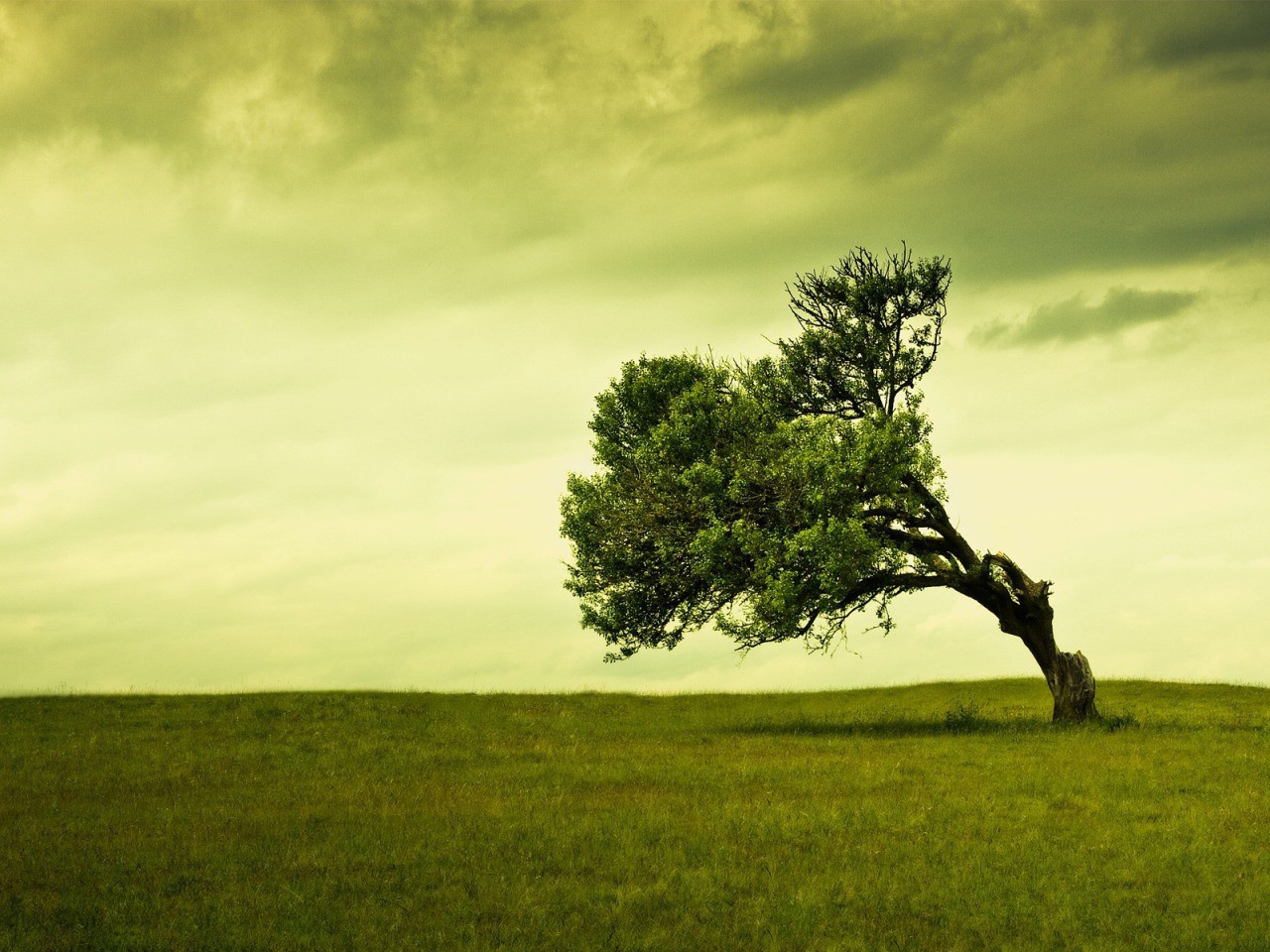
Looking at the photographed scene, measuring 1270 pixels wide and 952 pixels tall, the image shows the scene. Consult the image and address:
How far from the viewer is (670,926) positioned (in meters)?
13.6

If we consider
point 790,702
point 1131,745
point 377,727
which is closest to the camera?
point 1131,745

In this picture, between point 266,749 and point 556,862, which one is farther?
point 266,749

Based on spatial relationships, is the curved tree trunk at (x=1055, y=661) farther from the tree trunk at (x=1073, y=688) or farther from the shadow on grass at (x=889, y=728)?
the shadow on grass at (x=889, y=728)

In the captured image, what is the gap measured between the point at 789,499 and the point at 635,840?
17944mm

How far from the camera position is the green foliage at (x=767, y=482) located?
33438 millimetres

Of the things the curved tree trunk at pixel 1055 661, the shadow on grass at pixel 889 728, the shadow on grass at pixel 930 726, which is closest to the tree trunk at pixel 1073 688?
the curved tree trunk at pixel 1055 661

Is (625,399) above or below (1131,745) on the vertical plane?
above

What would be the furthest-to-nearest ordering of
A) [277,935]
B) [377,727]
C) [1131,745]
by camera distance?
[377,727] < [1131,745] < [277,935]

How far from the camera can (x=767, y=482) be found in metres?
34.2

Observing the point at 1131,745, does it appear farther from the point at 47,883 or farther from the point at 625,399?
the point at 47,883

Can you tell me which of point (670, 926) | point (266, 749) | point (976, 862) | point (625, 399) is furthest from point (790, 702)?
point (670, 926)

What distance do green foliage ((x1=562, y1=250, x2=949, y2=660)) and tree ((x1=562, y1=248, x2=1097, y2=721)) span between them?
0.20 feet

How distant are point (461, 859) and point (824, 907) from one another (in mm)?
5912

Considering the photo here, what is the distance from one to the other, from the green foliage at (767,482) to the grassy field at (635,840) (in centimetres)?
476
